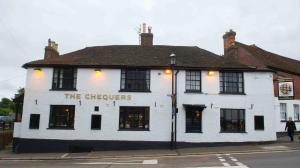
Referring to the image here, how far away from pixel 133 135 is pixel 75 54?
7.87m

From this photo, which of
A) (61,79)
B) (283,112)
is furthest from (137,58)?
(283,112)

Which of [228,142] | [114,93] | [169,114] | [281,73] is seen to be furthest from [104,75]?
[281,73]

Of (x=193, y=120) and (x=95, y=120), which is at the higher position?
(x=193, y=120)

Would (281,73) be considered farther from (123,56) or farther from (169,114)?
(123,56)

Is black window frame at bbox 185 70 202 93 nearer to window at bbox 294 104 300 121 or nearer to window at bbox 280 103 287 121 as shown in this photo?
window at bbox 280 103 287 121

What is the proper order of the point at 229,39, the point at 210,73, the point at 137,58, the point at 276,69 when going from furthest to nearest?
the point at 276,69 < the point at 229,39 < the point at 137,58 < the point at 210,73

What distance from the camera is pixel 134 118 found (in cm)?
2106

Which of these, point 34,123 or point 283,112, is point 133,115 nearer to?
point 34,123

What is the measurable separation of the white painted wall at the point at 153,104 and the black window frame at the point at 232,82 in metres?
0.35

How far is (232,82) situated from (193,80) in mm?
2800

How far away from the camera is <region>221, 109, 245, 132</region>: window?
2122 centimetres

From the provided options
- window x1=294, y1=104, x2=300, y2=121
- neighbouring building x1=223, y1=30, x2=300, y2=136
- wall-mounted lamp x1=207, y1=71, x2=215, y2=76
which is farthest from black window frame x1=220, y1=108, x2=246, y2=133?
window x1=294, y1=104, x2=300, y2=121

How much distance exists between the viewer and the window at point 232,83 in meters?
21.6

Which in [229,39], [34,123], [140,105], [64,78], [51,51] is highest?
[229,39]
